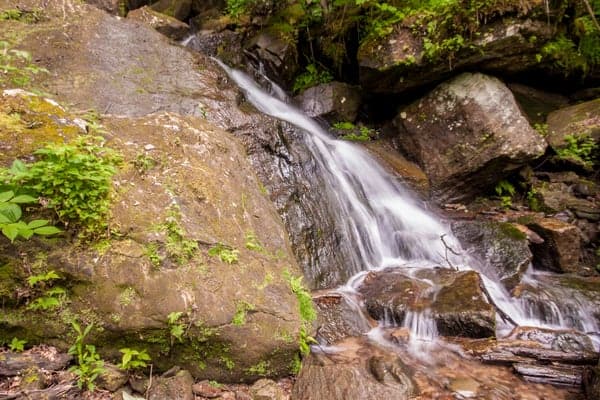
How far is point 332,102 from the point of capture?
29.2 ft

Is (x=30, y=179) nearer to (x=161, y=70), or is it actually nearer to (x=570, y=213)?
(x=161, y=70)

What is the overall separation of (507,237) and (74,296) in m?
5.92

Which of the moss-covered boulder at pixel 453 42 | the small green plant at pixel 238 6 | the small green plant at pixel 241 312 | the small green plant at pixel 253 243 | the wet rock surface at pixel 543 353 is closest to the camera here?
the small green plant at pixel 241 312

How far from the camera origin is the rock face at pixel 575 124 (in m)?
7.40

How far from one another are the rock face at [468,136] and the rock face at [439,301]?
3.24 m

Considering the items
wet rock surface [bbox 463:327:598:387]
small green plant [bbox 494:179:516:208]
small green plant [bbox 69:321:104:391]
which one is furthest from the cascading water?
small green plant [bbox 69:321:104:391]

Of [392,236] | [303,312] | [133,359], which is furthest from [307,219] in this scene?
[133,359]

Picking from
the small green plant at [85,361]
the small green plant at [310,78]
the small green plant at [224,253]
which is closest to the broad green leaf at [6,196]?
the small green plant at [85,361]

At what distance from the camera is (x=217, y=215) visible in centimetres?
301

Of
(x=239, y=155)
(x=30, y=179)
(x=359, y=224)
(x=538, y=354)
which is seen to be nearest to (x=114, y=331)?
(x=30, y=179)

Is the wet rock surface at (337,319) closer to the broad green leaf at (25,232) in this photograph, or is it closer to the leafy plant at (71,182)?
the leafy plant at (71,182)

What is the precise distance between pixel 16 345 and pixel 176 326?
873mm

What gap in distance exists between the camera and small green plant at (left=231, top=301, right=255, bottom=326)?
2494 mm

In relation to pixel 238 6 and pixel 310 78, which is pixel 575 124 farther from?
pixel 238 6
